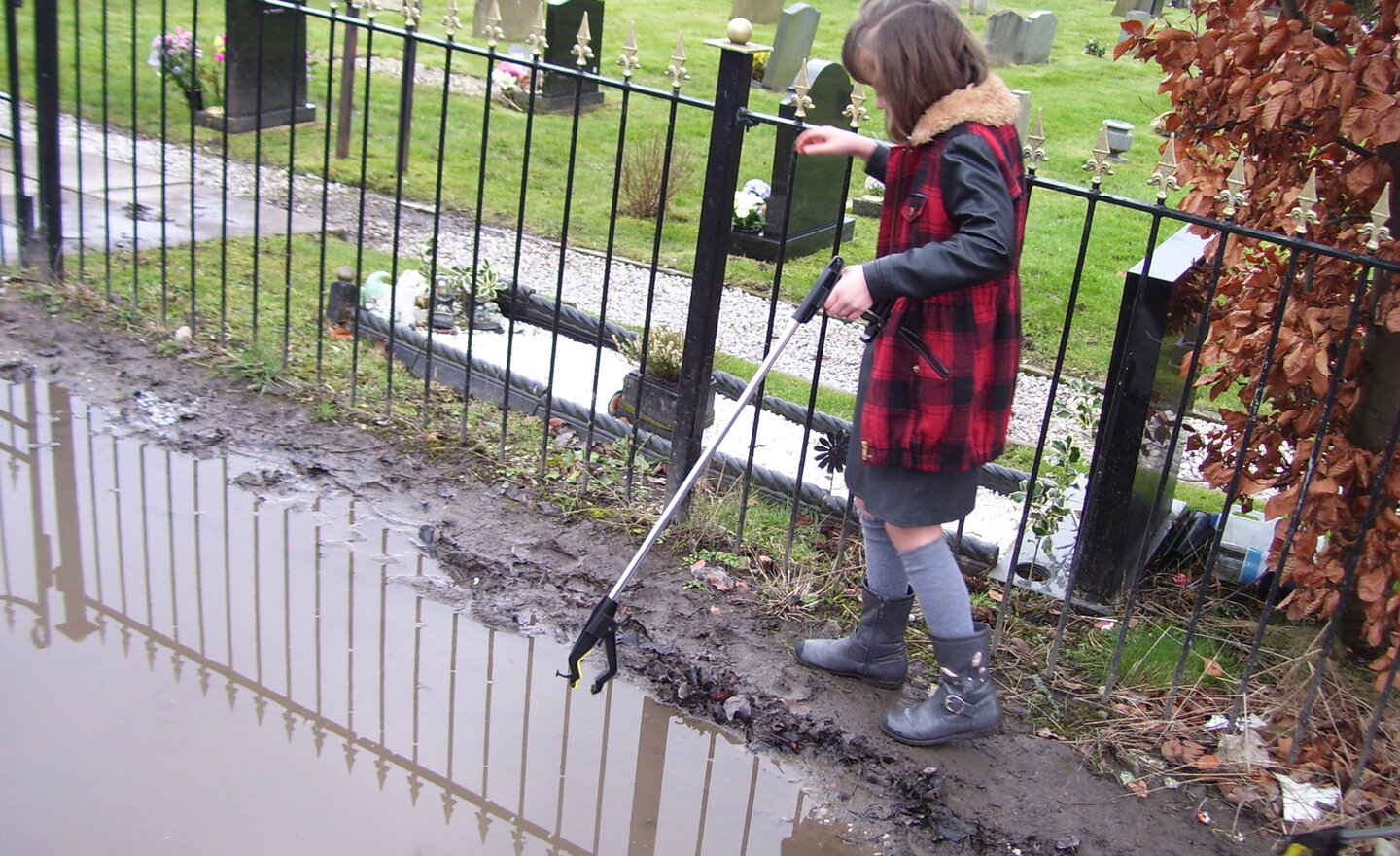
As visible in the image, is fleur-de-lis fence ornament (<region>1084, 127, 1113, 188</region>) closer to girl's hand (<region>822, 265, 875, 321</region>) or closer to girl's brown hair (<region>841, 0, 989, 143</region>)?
girl's brown hair (<region>841, 0, 989, 143</region>)

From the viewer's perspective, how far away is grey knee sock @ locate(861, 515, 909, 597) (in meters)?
3.14

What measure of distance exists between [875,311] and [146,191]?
5982 mm

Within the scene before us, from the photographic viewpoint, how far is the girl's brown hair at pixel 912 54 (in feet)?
Result: 8.53

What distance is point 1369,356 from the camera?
3.34 meters

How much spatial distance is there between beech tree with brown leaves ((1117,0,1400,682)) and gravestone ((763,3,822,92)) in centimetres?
850

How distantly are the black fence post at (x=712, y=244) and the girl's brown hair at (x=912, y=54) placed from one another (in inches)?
26.7

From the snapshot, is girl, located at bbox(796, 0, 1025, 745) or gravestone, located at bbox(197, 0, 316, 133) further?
gravestone, located at bbox(197, 0, 316, 133)

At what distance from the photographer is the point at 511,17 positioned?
1276 cm

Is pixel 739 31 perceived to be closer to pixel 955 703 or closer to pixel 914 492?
pixel 914 492

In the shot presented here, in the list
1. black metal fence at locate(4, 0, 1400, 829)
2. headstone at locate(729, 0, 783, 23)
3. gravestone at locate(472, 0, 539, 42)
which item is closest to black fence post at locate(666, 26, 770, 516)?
black metal fence at locate(4, 0, 1400, 829)

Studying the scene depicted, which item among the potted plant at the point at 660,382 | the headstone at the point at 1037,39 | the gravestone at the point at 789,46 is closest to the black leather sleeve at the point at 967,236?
the potted plant at the point at 660,382

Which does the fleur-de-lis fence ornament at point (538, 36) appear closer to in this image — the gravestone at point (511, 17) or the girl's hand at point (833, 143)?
the girl's hand at point (833, 143)

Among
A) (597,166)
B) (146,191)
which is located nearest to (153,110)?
(146,191)

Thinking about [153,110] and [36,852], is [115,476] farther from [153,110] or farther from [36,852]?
[153,110]
